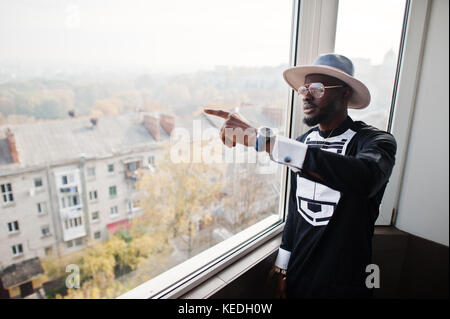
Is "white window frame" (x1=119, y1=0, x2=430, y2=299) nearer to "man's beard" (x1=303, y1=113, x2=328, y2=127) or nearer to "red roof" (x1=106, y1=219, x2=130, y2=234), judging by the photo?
"red roof" (x1=106, y1=219, x2=130, y2=234)

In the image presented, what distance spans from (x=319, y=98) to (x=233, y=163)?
2.44 feet

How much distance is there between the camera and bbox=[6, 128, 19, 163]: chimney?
788mm

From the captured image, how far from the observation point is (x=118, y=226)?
124 centimetres

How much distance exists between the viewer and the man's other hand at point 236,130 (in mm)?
799

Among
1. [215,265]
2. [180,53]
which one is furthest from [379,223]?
[180,53]

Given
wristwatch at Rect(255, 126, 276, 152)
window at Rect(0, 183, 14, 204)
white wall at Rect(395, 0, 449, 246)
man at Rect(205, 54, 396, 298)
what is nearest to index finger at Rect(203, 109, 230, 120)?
man at Rect(205, 54, 396, 298)

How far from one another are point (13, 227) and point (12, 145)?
10.5 inches

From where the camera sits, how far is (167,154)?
1.35 meters

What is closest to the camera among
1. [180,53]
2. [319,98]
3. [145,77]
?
[319,98]

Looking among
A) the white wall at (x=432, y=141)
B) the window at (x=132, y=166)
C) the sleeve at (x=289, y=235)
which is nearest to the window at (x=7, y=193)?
the window at (x=132, y=166)

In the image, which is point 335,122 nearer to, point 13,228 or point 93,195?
point 93,195

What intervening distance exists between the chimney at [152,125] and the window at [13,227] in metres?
0.61

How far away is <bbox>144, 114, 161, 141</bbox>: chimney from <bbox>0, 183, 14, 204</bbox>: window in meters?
0.57
